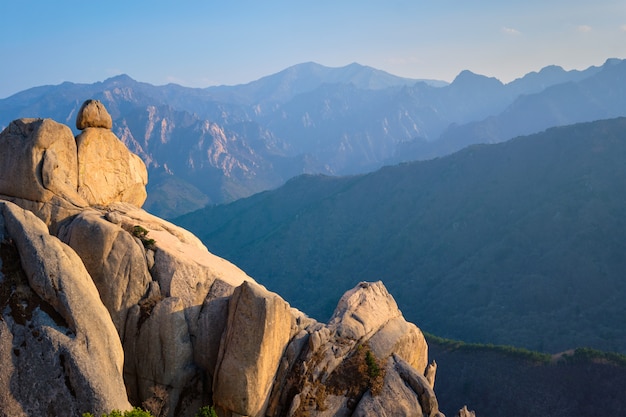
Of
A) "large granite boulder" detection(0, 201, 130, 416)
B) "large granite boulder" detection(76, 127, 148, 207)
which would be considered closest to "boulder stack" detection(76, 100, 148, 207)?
"large granite boulder" detection(76, 127, 148, 207)

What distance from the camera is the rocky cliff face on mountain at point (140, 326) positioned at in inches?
1111

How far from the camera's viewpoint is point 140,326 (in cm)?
3556

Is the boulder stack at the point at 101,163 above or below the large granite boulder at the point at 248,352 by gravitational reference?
above

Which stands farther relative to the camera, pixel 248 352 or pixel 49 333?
pixel 248 352

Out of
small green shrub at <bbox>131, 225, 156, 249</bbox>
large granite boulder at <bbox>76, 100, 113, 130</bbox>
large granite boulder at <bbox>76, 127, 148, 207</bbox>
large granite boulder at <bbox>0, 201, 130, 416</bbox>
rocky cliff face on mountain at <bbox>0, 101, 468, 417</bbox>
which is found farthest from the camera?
large granite boulder at <bbox>76, 100, 113, 130</bbox>

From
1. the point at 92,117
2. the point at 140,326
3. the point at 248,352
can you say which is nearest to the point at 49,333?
the point at 140,326

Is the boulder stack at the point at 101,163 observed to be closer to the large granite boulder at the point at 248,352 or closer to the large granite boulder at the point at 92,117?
the large granite boulder at the point at 92,117

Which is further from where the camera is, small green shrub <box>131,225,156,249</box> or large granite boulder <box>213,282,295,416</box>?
small green shrub <box>131,225,156,249</box>

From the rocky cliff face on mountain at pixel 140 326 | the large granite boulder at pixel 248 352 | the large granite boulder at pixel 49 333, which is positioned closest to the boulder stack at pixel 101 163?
the rocky cliff face on mountain at pixel 140 326

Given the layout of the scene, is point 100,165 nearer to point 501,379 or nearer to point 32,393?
point 32,393

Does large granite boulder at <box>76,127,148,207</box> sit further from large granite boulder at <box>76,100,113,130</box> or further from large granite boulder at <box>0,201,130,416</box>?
large granite boulder at <box>0,201,130,416</box>

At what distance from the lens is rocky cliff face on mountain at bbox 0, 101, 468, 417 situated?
28.2m

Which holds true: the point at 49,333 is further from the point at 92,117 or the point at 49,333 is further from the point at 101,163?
the point at 92,117

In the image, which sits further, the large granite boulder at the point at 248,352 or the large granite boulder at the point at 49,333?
the large granite boulder at the point at 248,352
